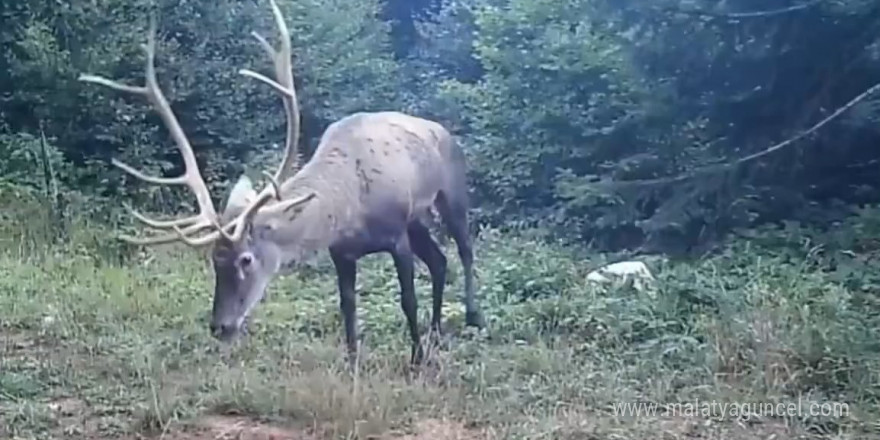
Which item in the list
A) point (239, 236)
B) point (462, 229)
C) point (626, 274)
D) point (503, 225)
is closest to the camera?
point (239, 236)

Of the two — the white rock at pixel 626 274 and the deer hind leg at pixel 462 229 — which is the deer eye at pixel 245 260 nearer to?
the deer hind leg at pixel 462 229

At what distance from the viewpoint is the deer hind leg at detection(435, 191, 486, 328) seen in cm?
692

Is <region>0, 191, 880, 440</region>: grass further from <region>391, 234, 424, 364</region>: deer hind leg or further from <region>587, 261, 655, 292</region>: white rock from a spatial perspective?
<region>391, 234, 424, 364</region>: deer hind leg

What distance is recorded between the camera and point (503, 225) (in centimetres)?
1017

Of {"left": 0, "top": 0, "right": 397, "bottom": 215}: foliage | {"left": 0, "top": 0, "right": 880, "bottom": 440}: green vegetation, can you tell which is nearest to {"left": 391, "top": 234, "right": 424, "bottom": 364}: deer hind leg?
{"left": 0, "top": 0, "right": 880, "bottom": 440}: green vegetation

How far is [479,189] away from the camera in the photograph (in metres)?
10.9

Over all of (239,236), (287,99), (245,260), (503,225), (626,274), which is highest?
(287,99)

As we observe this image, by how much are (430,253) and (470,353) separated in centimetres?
87

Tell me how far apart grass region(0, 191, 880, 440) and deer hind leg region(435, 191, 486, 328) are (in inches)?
4.7

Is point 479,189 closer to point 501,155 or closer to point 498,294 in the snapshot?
point 501,155

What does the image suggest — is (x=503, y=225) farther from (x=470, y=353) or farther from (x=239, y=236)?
(x=239, y=236)

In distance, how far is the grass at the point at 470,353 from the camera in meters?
4.77

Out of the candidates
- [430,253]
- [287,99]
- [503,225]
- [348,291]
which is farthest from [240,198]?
[503,225]

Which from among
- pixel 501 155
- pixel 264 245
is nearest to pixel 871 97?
pixel 501 155
